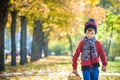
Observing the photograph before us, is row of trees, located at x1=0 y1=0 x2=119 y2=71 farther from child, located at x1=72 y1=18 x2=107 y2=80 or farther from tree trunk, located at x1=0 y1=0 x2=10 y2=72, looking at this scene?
child, located at x1=72 y1=18 x2=107 y2=80

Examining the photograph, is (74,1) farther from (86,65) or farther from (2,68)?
(86,65)

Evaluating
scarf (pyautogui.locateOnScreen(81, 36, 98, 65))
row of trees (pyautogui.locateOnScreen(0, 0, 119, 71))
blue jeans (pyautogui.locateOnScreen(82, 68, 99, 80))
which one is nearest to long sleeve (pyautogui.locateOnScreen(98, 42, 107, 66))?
scarf (pyautogui.locateOnScreen(81, 36, 98, 65))

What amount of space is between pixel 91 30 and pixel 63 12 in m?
24.3

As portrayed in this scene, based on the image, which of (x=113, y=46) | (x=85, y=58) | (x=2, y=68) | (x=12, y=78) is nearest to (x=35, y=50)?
(x=113, y=46)

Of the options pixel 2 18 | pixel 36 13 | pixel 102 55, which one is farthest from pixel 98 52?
pixel 36 13

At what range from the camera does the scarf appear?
883 centimetres

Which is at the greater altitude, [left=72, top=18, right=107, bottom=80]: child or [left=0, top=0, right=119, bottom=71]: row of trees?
[left=0, top=0, right=119, bottom=71]: row of trees

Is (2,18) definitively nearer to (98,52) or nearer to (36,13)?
(36,13)

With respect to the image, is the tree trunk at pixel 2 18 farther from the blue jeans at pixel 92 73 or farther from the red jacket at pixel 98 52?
the blue jeans at pixel 92 73

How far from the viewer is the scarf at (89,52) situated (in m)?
8.83

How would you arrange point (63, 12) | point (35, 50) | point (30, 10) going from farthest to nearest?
1. point (35, 50)
2. point (63, 12)
3. point (30, 10)

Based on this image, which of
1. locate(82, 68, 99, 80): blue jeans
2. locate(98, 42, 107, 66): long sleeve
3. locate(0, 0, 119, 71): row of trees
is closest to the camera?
locate(82, 68, 99, 80): blue jeans

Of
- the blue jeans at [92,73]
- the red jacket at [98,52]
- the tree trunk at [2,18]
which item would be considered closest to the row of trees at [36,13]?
the tree trunk at [2,18]

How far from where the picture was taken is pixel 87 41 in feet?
29.0
